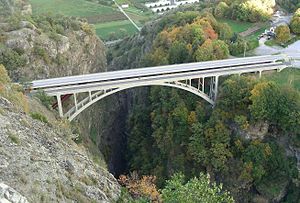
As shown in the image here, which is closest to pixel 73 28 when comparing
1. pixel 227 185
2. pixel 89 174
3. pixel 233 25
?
pixel 233 25

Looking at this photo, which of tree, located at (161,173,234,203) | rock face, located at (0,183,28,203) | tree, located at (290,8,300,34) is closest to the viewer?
rock face, located at (0,183,28,203)

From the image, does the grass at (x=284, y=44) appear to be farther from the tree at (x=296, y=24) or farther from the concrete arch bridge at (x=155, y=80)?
the concrete arch bridge at (x=155, y=80)

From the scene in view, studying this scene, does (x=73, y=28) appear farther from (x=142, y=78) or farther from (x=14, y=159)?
(x=14, y=159)

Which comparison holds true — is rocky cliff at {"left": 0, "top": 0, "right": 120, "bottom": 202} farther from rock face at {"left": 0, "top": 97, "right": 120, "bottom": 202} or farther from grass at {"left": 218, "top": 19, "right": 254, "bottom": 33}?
grass at {"left": 218, "top": 19, "right": 254, "bottom": 33}

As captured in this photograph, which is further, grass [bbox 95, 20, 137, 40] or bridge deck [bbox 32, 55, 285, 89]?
grass [bbox 95, 20, 137, 40]

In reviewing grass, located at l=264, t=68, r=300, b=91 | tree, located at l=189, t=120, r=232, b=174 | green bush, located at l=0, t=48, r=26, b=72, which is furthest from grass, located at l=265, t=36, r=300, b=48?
green bush, located at l=0, t=48, r=26, b=72

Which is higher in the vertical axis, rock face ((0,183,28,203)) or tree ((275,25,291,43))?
rock face ((0,183,28,203))
